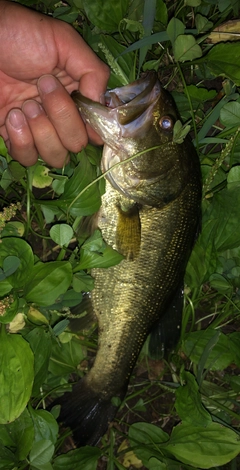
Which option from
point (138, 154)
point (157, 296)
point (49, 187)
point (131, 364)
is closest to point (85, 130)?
point (138, 154)

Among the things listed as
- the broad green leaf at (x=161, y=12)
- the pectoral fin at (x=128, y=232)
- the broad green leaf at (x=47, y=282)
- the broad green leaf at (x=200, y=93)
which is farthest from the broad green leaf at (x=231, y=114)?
the broad green leaf at (x=47, y=282)

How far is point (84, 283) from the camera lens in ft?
7.22

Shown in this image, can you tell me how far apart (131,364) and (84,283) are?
52 centimetres

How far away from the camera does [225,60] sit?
7.41 ft

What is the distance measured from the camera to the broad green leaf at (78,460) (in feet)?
7.91

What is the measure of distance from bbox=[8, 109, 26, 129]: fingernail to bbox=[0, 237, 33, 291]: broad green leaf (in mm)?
481

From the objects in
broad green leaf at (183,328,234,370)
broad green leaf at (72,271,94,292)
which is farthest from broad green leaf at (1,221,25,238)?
broad green leaf at (183,328,234,370)

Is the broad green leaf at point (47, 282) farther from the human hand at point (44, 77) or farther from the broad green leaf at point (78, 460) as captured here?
the broad green leaf at point (78, 460)

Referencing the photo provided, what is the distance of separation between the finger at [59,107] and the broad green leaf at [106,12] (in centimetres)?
49

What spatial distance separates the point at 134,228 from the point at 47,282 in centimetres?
45

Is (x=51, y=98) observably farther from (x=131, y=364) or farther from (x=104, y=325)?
(x=131, y=364)

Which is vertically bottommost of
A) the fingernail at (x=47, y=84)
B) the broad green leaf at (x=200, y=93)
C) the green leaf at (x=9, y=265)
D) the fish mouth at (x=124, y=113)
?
the green leaf at (x=9, y=265)

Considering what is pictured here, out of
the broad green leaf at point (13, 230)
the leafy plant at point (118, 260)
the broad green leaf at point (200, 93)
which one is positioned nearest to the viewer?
the leafy plant at point (118, 260)

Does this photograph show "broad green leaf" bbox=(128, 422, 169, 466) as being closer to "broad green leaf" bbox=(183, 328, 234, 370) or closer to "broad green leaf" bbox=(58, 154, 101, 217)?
"broad green leaf" bbox=(183, 328, 234, 370)
